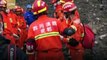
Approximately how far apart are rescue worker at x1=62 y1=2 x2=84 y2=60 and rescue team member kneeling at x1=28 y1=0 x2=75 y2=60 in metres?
0.59

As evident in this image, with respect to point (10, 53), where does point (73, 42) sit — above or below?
above

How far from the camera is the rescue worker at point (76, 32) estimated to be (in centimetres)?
808

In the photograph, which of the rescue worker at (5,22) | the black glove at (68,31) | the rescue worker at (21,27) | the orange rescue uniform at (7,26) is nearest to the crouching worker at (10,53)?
the black glove at (68,31)

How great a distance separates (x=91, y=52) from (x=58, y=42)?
15.1ft

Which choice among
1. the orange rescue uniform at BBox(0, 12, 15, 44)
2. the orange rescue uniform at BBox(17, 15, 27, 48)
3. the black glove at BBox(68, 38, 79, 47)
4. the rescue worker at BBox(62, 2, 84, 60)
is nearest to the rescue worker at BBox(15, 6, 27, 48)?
the orange rescue uniform at BBox(17, 15, 27, 48)

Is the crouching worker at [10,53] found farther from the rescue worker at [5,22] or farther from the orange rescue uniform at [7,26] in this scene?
the orange rescue uniform at [7,26]

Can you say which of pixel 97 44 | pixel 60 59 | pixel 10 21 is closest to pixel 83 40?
pixel 60 59

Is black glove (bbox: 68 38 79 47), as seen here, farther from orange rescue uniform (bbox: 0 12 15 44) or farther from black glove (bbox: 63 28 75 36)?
orange rescue uniform (bbox: 0 12 15 44)

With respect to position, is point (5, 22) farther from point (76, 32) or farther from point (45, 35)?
point (45, 35)

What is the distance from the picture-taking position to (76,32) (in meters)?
8.08

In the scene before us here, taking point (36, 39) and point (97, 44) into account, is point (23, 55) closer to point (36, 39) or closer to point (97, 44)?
point (36, 39)

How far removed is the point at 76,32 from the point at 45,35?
101 cm

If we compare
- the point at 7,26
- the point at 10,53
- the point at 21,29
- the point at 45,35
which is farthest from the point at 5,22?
the point at 10,53

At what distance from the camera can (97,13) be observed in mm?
15273
